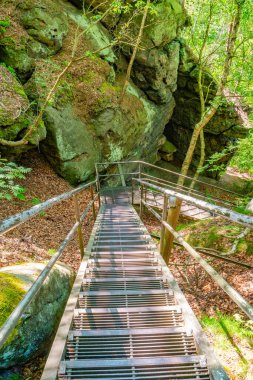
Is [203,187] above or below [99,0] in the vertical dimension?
below

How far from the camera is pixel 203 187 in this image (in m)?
20.2

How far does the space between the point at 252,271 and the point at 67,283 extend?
340cm

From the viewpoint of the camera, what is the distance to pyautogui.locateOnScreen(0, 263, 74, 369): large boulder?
288cm

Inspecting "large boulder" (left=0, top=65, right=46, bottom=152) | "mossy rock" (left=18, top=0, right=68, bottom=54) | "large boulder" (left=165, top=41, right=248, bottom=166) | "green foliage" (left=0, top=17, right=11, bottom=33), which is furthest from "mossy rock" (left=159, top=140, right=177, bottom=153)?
"green foliage" (left=0, top=17, right=11, bottom=33)

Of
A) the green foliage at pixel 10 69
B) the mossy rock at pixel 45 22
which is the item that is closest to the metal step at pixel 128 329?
the green foliage at pixel 10 69

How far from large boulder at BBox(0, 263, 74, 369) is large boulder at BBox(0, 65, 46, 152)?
5.25 metres

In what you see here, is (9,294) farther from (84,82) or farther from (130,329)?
(84,82)

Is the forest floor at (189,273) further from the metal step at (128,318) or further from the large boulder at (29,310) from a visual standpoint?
the metal step at (128,318)

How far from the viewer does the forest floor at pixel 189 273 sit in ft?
11.3

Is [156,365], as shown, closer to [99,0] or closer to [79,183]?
[79,183]

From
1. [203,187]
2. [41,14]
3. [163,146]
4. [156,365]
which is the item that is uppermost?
[41,14]

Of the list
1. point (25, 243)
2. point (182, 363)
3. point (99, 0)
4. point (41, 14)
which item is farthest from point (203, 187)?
point (182, 363)

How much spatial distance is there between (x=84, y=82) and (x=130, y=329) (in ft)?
37.0

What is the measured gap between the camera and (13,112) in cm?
800
